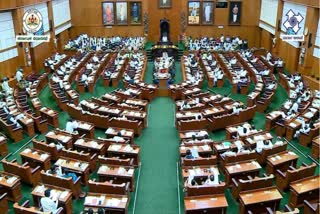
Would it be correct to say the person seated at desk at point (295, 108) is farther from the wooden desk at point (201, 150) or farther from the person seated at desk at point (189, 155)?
the person seated at desk at point (189, 155)

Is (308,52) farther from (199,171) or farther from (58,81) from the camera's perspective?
(58,81)

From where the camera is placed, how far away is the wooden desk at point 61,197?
381 inches

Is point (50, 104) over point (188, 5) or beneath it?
beneath

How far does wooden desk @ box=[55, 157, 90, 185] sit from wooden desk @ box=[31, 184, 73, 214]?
1.19 m

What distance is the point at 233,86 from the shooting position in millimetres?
20734

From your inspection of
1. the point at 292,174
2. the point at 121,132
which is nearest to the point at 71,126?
the point at 121,132

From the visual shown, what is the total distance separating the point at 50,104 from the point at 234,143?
36.3ft

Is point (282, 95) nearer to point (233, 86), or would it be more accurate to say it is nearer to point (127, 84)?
point (233, 86)

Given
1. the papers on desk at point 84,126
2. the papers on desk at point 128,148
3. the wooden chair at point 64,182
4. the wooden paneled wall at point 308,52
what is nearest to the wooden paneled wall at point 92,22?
the wooden paneled wall at point 308,52

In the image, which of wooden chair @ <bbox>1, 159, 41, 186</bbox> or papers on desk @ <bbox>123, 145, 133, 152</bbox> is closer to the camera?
wooden chair @ <bbox>1, 159, 41, 186</bbox>

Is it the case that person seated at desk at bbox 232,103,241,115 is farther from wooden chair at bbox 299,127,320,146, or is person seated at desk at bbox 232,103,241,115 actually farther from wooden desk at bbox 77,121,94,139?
wooden desk at bbox 77,121,94,139

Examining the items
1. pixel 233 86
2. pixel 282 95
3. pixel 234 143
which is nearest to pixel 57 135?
pixel 234 143

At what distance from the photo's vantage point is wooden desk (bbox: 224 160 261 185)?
36.4ft

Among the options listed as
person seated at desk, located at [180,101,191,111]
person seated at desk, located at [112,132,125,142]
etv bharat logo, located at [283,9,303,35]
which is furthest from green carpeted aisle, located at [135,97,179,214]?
etv bharat logo, located at [283,9,303,35]
